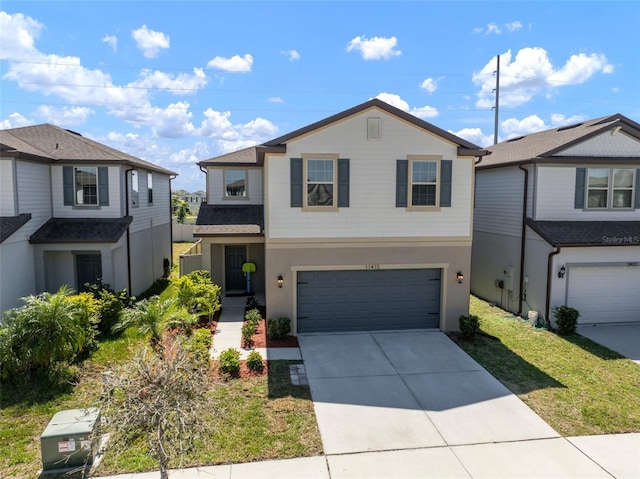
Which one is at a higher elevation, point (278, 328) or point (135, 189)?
point (135, 189)

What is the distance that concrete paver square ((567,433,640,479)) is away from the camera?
6473mm

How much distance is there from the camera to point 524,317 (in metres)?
14.5

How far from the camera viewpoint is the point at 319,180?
481 inches

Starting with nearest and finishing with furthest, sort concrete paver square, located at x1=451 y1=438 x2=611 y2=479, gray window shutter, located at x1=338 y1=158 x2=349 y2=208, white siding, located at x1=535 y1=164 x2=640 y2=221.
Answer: concrete paver square, located at x1=451 y1=438 x2=611 y2=479 < gray window shutter, located at x1=338 y1=158 x2=349 y2=208 < white siding, located at x1=535 y1=164 x2=640 y2=221

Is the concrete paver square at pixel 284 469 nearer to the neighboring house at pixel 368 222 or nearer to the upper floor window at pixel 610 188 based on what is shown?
the neighboring house at pixel 368 222

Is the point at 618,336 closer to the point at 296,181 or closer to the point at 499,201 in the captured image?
the point at 499,201

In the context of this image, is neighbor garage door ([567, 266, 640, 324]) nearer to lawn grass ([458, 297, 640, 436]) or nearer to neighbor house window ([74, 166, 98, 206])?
lawn grass ([458, 297, 640, 436])

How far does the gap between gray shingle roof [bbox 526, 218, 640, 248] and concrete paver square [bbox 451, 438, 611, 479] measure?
7.50 meters

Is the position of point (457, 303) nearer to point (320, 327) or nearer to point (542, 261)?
point (542, 261)

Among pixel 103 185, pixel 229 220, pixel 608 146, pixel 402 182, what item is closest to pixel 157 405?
pixel 402 182

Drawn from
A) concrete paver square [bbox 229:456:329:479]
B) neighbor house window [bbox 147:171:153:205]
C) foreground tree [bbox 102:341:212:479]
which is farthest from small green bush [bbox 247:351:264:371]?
neighbor house window [bbox 147:171:153:205]

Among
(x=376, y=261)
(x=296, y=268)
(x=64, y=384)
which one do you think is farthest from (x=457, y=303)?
(x=64, y=384)

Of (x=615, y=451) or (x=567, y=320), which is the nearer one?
(x=615, y=451)

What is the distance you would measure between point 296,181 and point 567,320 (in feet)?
29.6
